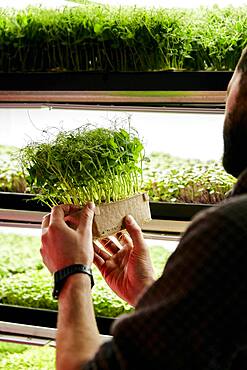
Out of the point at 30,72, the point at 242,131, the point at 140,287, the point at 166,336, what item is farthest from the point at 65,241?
the point at 30,72

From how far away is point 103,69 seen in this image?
2.99m

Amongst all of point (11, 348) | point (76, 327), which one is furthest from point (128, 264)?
point (11, 348)

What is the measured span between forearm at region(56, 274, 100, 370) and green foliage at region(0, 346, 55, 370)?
5.28 ft

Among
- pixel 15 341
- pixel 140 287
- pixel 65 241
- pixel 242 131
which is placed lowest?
pixel 15 341

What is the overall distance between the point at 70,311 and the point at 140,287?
0.58 m

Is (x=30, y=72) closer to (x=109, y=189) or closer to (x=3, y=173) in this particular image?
(x=3, y=173)

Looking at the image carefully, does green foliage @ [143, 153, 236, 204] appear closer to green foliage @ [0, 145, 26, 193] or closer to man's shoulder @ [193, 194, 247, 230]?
Answer: green foliage @ [0, 145, 26, 193]

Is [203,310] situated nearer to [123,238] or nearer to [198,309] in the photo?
[198,309]

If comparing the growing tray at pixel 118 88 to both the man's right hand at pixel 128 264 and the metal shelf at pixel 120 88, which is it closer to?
the metal shelf at pixel 120 88

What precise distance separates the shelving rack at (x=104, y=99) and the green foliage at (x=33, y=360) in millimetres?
84

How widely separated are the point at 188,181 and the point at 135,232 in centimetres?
92

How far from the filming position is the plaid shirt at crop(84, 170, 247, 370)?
1.08 m

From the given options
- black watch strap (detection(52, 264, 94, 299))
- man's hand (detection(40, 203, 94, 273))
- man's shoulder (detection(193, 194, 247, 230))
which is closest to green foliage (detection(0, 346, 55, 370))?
man's hand (detection(40, 203, 94, 273))

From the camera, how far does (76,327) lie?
5.02 ft
